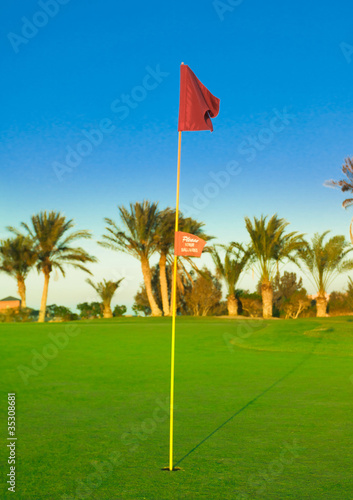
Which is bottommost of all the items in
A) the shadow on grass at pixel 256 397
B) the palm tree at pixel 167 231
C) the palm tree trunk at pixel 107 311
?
the palm tree trunk at pixel 107 311

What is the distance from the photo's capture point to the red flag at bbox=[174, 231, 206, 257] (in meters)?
5.26

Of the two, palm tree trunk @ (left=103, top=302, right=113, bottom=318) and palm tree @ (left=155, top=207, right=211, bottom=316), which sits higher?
palm tree @ (left=155, top=207, right=211, bottom=316)

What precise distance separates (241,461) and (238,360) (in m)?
8.85

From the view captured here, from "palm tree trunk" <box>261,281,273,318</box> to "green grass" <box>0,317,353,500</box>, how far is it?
2953cm

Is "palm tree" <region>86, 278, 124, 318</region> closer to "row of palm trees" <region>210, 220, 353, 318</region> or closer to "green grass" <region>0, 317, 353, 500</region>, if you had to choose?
"row of palm trees" <region>210, 220, 353, 318</region>

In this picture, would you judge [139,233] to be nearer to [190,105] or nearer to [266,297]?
[266,297]

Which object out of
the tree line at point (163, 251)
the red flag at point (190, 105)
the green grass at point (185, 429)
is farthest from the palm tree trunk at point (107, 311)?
the red flag at point (190, 105)

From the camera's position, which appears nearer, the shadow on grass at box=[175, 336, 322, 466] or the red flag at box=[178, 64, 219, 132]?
the shadow on grass at box=[175, 336, 322, 466]

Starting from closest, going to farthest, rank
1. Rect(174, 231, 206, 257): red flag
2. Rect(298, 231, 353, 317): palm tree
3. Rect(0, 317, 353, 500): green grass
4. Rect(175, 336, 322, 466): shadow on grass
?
Rect(0, 317, 353, 500): green grass → Rect(174, 231, 206, 257): red flag → Rect(175, 336, 322, 466): shadow on grass → Rect(298, 231, 353, 317): palm tree

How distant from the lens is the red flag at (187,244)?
5262 millimetres

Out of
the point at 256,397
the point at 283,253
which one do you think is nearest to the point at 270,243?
the point at 283,253

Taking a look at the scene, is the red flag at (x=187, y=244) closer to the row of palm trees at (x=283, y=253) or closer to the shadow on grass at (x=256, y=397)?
the shadow on grass at (x=256, y=397)

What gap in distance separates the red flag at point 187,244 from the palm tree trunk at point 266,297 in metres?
38.1

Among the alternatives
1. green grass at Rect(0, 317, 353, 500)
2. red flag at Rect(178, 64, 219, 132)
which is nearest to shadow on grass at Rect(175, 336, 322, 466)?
green grass at Rect(0, 317, 353, 500)
